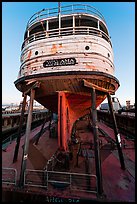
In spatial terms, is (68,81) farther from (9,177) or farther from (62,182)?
(9,177)

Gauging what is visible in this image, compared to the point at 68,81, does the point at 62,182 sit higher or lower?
lower

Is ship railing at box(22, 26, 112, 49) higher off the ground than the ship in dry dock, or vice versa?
ship railing at box(22, 26, 112, 49)

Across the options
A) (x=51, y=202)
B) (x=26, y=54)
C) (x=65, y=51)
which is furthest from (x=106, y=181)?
(x=26, y=54)

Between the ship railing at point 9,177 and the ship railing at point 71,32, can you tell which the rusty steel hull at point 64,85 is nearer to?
the ship railing at point 9,177

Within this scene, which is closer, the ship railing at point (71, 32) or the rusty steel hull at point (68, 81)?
the rusty steel hull at point (68, 81)

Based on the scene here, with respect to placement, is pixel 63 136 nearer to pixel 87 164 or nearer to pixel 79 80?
pixel 87 164

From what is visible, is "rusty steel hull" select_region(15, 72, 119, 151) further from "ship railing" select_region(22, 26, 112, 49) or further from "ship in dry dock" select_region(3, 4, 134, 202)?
"ship railing" select_region(22, 26, 112, 49)

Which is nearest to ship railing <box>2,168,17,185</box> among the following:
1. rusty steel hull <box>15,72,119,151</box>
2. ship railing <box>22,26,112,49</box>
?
rusty steel hull <box>15,72,119,151</box>

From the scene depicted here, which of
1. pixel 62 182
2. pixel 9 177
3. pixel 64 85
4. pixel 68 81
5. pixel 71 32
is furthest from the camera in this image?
pixel 71 32

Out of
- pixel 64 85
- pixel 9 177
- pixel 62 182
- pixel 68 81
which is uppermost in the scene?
pixel 68 81

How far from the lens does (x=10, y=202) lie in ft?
13.6

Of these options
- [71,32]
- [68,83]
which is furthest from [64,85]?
[71,32]

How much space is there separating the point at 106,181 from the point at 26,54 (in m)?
7.32

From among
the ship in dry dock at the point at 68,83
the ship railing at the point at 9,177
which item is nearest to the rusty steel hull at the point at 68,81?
the ship in dry dock at the point at 68,83
